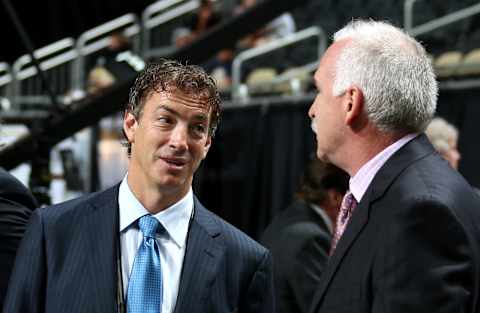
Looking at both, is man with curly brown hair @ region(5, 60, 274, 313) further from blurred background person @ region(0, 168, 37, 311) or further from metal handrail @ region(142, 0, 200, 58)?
metal handrail @ region(142, 0, 200, 58)

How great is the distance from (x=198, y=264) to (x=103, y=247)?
266mm

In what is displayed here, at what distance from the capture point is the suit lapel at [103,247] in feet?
8.23

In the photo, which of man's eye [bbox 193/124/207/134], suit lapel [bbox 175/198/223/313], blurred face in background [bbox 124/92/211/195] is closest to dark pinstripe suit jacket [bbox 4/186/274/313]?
suit lapel [bbox 175/198/223/313]

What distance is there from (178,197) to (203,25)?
318 inches

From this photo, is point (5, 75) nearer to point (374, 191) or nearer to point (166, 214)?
point (166, 214)

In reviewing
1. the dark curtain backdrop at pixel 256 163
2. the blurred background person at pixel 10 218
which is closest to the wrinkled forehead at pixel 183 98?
the blurred background person at pixel 10 218

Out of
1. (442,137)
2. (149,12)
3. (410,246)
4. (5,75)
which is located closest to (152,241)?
(410,246)

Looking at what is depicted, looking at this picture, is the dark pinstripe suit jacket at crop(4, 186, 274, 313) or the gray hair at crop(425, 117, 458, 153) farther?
the gray hair at crop(425, 117, 458, 153)

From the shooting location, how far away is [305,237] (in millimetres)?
3840

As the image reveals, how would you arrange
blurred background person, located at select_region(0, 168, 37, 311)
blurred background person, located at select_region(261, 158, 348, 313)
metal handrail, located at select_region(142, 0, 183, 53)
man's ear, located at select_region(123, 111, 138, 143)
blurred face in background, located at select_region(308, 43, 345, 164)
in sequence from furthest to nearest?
metal handrail, located at select_region(142, 0, 183, 53) < blurred background person, located at select_region(261, 158, 348, 313) < blurred background person, located at select_region(0, 168, 37, 311) < man's ear, located at select_region(123, 111, 138, 143) < blurred face in background, located at select_region(308, 43, 345, 164)

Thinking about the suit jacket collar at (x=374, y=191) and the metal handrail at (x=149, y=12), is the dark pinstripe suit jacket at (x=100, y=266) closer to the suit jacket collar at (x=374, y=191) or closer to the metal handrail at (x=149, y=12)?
the suit jacket collar at (x=374, y=191)

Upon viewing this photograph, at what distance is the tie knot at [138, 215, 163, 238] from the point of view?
261cm

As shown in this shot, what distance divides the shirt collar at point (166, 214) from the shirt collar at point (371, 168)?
50 centimetres

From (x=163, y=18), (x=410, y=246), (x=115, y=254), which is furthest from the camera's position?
Result: (x=163, y=18)
